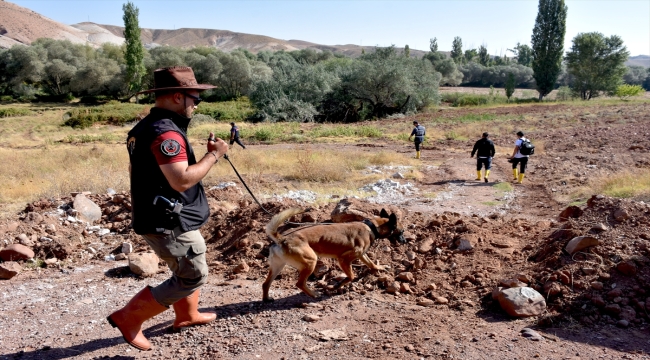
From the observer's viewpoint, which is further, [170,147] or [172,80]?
[172,80]

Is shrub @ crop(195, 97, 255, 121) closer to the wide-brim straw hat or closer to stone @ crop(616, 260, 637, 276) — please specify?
stone @ crop(616, 260, 637, 276)

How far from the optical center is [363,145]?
23.2 metres

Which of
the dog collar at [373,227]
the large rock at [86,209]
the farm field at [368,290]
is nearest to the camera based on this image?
the farm field at [368,290]

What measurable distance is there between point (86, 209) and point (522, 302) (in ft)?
21.6

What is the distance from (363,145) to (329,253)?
18.8 meters

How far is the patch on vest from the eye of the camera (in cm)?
289

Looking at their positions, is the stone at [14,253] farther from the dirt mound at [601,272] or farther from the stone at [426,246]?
the dirt mound at [601,272]

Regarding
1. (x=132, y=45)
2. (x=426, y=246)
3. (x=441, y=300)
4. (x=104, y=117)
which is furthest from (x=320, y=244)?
(x=132, y=45)

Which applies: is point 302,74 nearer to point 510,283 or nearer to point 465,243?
point 465,243

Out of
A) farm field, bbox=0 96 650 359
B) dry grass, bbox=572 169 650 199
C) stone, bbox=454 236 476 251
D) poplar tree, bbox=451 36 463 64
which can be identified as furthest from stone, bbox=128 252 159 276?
poplar tree, bbox=451 36 463 64

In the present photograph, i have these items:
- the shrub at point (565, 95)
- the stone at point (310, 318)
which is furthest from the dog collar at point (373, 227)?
the shrub at point (565, 95)

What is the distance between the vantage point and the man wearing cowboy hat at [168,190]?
2.96 meters

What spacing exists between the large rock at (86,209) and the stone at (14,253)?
1.53 meters

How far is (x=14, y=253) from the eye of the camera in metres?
5.66
